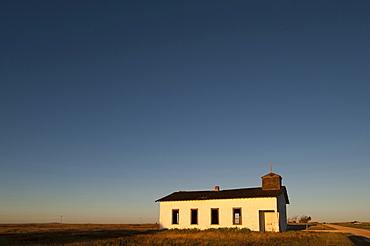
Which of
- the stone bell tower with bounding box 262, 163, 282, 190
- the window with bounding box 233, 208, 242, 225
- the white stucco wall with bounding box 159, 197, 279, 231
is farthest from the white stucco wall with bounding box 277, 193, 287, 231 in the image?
the window with bounding box 233, 208, 242, 225

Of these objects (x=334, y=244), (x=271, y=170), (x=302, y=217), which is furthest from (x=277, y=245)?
(x=302, y=217)

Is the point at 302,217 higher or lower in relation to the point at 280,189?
lower

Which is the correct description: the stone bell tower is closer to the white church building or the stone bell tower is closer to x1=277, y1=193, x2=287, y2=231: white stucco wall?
the white church building

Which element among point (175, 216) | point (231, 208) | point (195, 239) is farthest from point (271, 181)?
point (195, 239)

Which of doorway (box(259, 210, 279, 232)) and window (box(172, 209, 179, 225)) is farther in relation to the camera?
window (box(172, 209, 179, 225))

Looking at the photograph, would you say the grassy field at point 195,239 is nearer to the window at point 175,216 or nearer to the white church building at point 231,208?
the white church building at point 231,208

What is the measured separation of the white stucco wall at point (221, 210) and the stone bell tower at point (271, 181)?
10.1ft

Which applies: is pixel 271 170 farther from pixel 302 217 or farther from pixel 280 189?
pixel 302 217

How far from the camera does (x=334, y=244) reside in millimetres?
21359

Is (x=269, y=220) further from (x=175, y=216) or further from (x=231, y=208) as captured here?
(x=175, y=216)

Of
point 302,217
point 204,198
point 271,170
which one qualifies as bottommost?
point 302,217

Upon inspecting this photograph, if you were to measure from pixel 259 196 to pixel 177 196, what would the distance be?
33.2 ft

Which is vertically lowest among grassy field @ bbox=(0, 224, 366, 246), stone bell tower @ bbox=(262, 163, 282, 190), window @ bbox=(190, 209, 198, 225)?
grassy field @ bbox=(0, 224, 366, 246)

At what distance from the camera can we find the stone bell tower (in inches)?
1392
